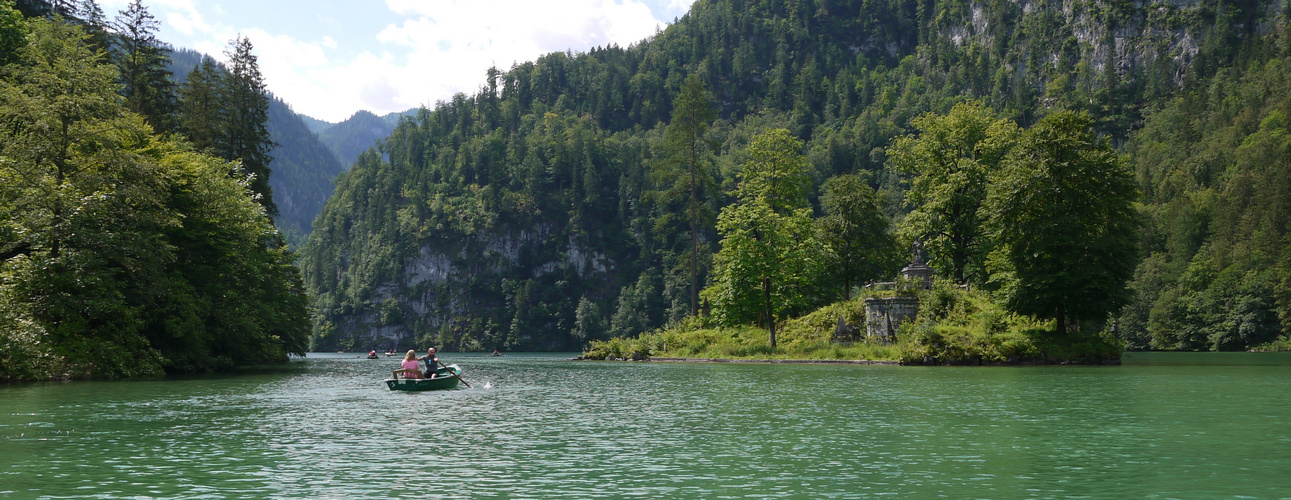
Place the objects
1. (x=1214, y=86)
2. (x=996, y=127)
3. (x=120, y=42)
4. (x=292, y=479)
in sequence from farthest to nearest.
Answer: (x=1214, y=86)
(x=120, y=42)
(x=996, y=127)
(x=292, y=479)

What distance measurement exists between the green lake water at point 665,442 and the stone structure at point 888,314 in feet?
74.8

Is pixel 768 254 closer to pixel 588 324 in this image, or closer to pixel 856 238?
pixel 856 238

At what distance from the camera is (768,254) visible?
67.4 meters

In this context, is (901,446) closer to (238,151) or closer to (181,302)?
(181,302)

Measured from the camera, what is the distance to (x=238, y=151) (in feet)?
265

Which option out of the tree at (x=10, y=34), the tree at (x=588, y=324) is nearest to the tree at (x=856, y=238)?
the tree at (x=10, y=34)

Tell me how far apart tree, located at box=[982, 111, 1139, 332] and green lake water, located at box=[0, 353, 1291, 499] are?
15477 millimetres

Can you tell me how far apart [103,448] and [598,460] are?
10.8 meters

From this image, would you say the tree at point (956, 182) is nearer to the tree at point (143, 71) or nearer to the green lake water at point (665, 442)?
the green lake water at point (665, 442)

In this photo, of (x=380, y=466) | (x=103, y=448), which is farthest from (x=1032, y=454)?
(x=103, y=448)

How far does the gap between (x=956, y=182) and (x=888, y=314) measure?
474 inches

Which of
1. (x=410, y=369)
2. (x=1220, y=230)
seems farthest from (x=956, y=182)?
(x=1220, y=230)

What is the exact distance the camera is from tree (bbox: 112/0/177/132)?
69000mm

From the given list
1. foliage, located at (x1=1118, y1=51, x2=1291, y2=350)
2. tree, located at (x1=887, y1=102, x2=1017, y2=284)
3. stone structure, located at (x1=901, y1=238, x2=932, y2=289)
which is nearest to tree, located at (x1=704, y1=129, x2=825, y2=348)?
stone structure, located at (x1=901, y1=238, x2=932, y2=289)
